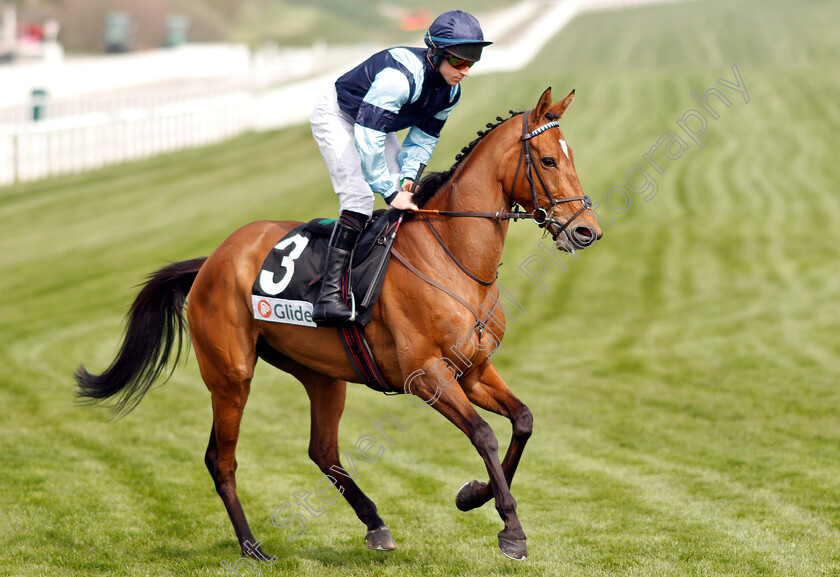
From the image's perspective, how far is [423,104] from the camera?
5.21m

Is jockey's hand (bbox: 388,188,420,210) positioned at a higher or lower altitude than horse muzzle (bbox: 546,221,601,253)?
higher

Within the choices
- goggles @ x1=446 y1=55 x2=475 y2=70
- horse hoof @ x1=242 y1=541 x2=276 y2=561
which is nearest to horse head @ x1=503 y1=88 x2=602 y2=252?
goggles @ x1=446 y1=55 x2=475 y2=70

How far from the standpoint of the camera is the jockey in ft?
16.2

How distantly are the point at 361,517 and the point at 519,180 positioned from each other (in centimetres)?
219

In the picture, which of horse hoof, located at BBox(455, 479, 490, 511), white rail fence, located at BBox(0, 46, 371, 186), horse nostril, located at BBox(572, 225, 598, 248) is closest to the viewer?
horse nostril, located at BBox(572, 225, 598, 248)

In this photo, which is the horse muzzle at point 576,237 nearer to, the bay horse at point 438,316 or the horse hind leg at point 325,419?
the bay horse at point 438,316

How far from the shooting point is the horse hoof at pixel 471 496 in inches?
201

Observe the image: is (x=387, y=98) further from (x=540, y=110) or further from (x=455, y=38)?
(x=540, y=110)

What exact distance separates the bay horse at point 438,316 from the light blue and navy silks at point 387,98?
1.02 ft

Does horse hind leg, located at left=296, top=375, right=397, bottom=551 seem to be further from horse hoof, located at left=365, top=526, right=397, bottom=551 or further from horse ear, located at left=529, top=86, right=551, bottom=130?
horse ear, located at left=529, top=86, right=551, bottom=130

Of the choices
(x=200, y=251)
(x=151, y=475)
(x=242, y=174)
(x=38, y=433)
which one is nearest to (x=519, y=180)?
(x=151, y=475)

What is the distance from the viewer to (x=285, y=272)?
17.9 ft

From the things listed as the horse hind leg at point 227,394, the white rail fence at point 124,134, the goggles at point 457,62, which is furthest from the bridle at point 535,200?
the white rail fence at point 124,134

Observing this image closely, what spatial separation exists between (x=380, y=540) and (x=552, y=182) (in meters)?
2.27
